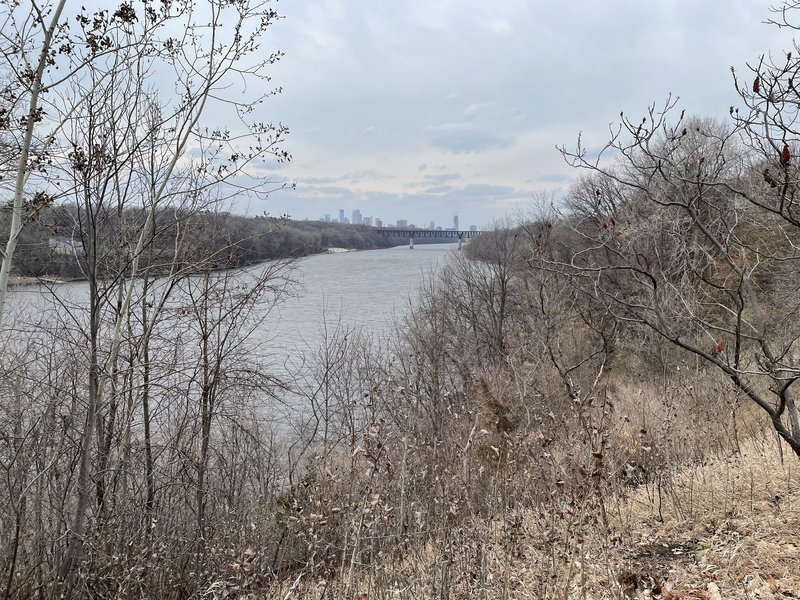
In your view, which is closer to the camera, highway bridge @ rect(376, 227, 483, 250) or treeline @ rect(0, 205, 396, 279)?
treeline @ rect(0, 205, 396, 279)

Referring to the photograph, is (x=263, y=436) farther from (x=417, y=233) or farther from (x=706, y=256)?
(x=417, y=233)

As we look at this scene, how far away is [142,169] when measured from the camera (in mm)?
6535

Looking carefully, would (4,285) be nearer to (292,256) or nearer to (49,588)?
(49,588)

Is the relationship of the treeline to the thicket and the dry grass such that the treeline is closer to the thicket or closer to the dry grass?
the thicket

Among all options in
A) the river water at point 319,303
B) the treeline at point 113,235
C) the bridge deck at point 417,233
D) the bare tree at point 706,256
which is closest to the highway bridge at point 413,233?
the bridge deck at point 417,233

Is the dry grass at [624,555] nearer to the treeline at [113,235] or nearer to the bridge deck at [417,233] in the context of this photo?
the treeline at [113,235]

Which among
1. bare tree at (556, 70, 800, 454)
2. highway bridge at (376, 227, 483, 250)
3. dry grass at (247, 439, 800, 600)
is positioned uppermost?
highway bridge at (376, 227, 483, 250)

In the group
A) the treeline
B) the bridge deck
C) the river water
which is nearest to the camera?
the treeline

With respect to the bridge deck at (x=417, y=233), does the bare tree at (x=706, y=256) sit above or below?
below

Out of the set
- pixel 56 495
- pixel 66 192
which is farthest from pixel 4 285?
pixel 56 495

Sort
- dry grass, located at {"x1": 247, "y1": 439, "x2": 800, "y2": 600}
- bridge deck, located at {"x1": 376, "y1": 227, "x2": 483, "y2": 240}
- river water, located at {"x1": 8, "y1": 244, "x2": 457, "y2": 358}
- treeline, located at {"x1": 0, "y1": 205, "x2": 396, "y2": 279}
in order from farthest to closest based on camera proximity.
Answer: bridge deck, located at {"x1": 376, "y1": 227, "x2": 483, "y2": 240}
river water, located at {"x1": 8, "y1": 244, "x2": 457, "y2": 358}
treeline, located at {"x1": 0, "y1": 205, "x2": 396, "y2": 279}
dry grass, located at {"x1": 247, "y1": 439, "x2": 800, "y2": 600}

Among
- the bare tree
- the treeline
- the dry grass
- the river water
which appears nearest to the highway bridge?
the river water

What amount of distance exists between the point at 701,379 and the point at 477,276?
20550 mm

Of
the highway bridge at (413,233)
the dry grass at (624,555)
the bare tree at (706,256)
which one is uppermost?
the highway bridge at (413,233)
